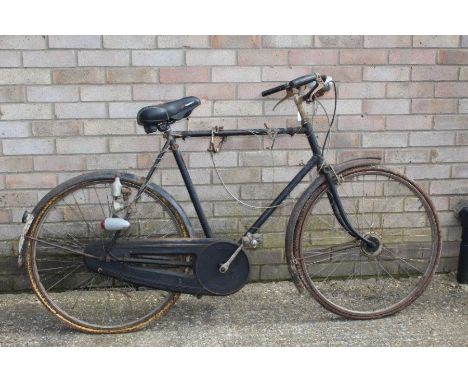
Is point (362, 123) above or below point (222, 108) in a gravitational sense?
below

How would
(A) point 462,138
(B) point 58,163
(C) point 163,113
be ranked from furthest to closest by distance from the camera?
(A) point 462,138 < (B) point 58,163 < (C) point 163,113

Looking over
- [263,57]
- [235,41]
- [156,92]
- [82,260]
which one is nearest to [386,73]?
[263,57]

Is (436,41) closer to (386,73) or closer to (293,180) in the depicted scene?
(386,73)

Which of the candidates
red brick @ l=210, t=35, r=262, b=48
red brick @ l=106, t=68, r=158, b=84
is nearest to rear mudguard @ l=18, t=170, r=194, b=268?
red brick @ l=106, t=68, r=158, b=84

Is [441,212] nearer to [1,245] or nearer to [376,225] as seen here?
[376,225]

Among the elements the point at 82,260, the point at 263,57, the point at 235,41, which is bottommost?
the point at 82,260

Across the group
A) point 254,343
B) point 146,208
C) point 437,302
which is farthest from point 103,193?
point 437,302

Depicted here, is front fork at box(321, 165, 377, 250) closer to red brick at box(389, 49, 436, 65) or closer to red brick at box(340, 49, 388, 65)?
red brick at box(340, 49, 388, 65)

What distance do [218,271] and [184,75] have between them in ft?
4.31

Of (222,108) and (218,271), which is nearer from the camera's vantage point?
(218,271)

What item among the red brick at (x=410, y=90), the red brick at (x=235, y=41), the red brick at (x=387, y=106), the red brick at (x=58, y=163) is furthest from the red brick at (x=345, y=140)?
the red brick at (x=58, y=163)

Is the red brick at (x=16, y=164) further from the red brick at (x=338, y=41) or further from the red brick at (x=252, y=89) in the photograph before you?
the red brick at (x=338, y=41)

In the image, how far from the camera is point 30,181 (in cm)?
392

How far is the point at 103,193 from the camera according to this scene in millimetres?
3965
